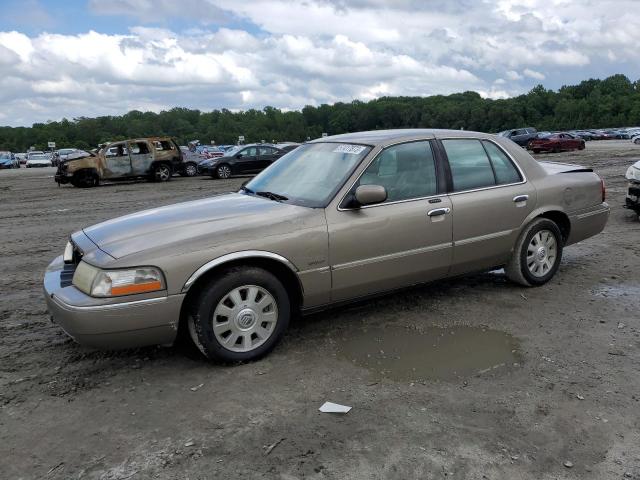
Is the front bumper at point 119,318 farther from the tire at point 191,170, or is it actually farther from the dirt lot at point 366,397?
the tire at point 191,170

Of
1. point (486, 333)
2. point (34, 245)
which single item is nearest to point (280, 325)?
point (486, 333)

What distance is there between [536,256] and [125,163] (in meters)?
18.9

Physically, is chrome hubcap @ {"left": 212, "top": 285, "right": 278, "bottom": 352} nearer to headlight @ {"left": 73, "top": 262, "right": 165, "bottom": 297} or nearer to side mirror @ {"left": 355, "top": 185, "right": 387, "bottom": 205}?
headlight @ {"left": 73, "top": 262, "right": 165, "bottom": 297}

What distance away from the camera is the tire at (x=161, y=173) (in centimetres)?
2192

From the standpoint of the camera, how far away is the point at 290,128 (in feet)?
367

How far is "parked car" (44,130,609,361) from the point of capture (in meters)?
3.56

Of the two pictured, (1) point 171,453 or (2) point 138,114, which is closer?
(1) point 171,453

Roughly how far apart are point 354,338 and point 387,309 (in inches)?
28.6

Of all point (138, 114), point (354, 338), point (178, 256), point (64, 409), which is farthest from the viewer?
point (138, 114)

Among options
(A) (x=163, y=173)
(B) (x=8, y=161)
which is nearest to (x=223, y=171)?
(A) (x=163, y=173)

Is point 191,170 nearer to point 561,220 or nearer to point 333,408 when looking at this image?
point 561,220

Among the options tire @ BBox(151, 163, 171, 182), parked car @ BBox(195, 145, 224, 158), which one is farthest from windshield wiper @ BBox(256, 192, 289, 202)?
parked car @ BBox(195, 145, 224, 158)

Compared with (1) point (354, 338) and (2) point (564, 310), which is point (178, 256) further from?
(2) point (564, 310)

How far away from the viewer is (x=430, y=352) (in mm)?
4035
